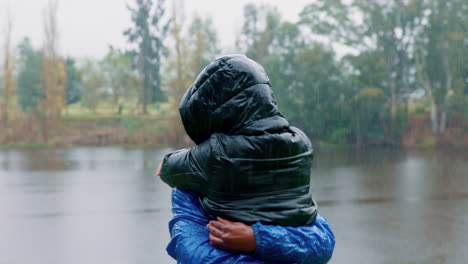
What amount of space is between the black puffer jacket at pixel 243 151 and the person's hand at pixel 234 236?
0.03m

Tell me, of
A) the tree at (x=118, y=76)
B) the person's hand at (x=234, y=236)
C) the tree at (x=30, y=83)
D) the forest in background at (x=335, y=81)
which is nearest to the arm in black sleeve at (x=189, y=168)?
the person's hand at (x=234, y=236)

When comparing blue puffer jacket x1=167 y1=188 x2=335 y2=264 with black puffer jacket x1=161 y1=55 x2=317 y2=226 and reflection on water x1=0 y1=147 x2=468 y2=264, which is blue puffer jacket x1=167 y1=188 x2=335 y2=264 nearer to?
black puffer jacket x1=161 y1=55 x2=317 y2=226

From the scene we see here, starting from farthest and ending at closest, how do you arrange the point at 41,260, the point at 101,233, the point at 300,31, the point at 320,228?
the point at 300,31 → the point at 101,233 → the point at 41,260 → the point at 320,228

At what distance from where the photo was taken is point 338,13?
31.9 metres

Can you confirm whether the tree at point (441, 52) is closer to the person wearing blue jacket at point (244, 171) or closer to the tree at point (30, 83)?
the tree at point (30, 83)

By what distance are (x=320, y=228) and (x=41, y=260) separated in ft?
15.1

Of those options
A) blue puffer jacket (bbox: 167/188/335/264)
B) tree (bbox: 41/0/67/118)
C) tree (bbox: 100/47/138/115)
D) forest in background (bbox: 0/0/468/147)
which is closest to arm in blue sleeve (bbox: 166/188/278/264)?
blue puffer jacket (bbox: 167/188/335/264)

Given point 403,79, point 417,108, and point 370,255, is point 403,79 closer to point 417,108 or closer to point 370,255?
point 417,108

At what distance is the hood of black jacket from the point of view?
1.53 metres

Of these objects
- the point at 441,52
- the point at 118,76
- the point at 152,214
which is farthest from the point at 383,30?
the point at 152,214

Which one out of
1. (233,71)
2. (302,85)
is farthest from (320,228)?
(302,85)

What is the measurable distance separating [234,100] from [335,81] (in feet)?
89.9

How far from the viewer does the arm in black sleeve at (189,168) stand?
1.56 metres

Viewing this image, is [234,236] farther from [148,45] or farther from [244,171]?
[148,45]
